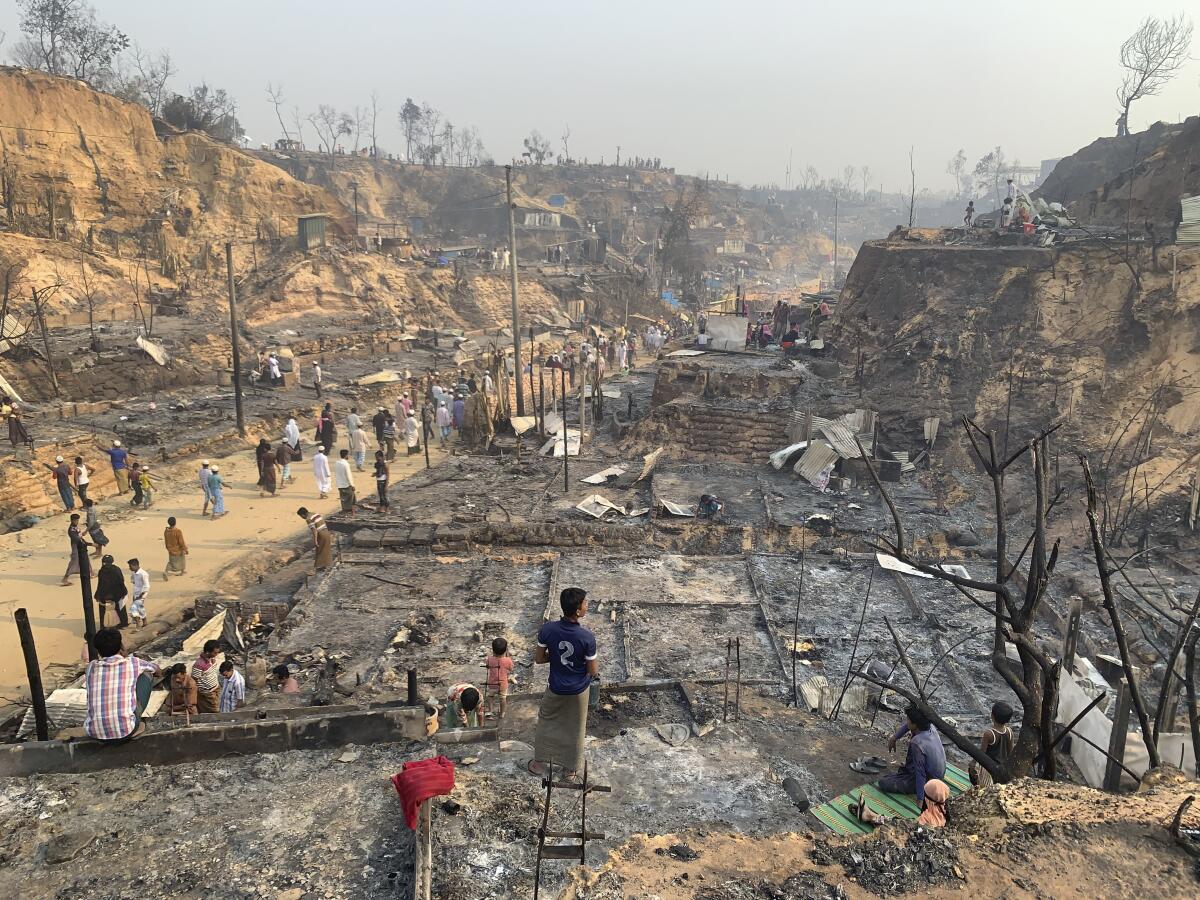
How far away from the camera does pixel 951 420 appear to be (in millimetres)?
17469

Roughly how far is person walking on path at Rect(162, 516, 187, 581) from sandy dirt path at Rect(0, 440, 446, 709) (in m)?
0.14

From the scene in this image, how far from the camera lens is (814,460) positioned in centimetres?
1523

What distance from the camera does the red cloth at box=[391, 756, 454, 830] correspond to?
14.0 ft

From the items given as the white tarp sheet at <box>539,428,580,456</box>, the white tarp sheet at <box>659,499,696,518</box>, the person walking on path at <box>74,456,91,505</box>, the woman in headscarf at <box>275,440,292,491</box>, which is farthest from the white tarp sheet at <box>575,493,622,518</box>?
the person walking on path at <box>74,456,91,505</box>

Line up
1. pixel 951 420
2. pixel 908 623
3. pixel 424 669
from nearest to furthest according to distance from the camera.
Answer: pixel 424 669, pixel 908 623, pixel 951 420

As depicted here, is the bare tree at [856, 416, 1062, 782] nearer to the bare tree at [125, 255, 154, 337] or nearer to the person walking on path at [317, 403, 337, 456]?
the person walking on path at [317, 403, 337, 456]

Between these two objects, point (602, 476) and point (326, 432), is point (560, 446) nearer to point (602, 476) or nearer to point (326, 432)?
point (602, 476)

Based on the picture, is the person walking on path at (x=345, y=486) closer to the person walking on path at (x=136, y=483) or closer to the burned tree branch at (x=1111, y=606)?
the person walking on path at (x=136, y=483)

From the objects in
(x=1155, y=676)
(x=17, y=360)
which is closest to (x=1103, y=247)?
(x=1155, y=676)

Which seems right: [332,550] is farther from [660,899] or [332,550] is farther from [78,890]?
[660,899]

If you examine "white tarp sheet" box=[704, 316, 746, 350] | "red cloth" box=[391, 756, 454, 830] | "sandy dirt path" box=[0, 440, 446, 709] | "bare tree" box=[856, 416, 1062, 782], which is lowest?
"sandy dirt path" box=[0, 440, 446, 709]

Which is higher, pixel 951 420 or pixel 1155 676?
pixel 951 420

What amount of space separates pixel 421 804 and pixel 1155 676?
8753 millimetres

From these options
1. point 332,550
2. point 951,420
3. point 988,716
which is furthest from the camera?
point 951,420
